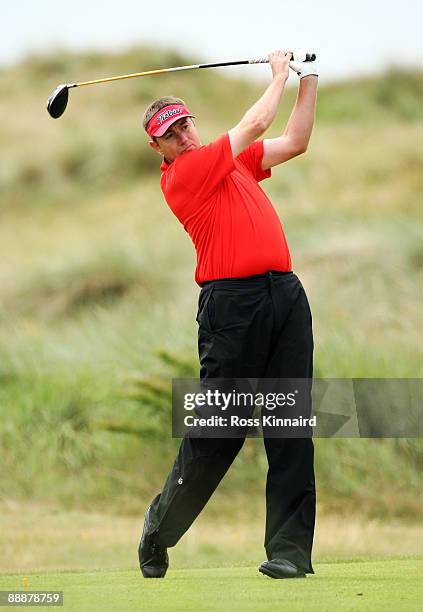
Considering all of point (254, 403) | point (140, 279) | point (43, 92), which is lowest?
point (254, 403)

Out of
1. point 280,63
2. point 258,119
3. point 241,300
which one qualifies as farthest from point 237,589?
point 280,63

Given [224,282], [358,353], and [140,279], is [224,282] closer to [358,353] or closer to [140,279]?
[358,353]

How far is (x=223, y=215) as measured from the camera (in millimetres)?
5551

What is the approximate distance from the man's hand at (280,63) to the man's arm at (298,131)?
154 millimetres

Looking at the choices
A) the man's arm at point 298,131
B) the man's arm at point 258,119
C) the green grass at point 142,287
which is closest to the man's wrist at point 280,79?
the man's arm at point 258,119

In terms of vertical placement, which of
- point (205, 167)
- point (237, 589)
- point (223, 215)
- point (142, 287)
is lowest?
point (237, 589)

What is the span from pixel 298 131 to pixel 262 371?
1045 millimetres

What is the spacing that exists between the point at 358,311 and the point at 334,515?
12.3ft

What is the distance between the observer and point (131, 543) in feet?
33.4

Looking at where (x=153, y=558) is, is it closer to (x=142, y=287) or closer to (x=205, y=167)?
(x=205, y=167)

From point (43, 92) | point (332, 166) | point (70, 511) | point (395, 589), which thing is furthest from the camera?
point (43, 92)

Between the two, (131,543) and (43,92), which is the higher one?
(43,92)

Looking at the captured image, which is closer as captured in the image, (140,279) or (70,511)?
(70,511)

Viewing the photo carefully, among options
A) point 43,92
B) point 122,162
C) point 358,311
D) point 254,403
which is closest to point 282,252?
point 254,403
